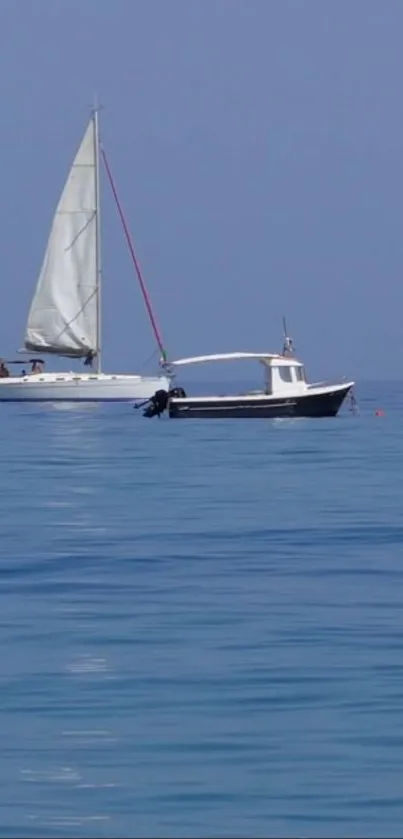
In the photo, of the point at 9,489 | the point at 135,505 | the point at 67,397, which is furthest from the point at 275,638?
the point at 67,397

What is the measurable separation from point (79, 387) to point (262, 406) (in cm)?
2303

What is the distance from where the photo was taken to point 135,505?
38.2 meters

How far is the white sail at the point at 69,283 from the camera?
106 meters

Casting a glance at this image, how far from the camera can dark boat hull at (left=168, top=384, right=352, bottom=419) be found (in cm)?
8100

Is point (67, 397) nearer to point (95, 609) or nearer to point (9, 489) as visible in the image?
point (9, 489)

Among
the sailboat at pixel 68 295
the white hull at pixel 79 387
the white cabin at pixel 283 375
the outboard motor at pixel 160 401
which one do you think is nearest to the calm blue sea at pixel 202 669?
the white cabin at pixel 283 375

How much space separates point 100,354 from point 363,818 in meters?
94.7

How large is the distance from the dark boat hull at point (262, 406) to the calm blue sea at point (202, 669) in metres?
42.6

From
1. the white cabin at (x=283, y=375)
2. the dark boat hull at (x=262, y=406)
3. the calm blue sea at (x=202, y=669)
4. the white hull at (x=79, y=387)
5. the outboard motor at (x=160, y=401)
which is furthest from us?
the white hull at (x=79, y=387)

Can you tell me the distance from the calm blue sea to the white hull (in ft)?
208

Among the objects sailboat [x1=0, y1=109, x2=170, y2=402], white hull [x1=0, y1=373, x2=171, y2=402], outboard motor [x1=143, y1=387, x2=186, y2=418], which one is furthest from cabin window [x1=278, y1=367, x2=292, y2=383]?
sailboat [x1=0, y1=109, x2=170, y2=402]

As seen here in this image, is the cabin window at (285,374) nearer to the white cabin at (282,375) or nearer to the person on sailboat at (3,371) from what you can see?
the white cabin at (282,375)

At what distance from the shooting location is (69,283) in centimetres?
10588

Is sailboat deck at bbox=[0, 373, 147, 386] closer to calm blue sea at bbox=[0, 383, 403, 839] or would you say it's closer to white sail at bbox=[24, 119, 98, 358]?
white sail at bbox=[24, 119, 98, 358]
